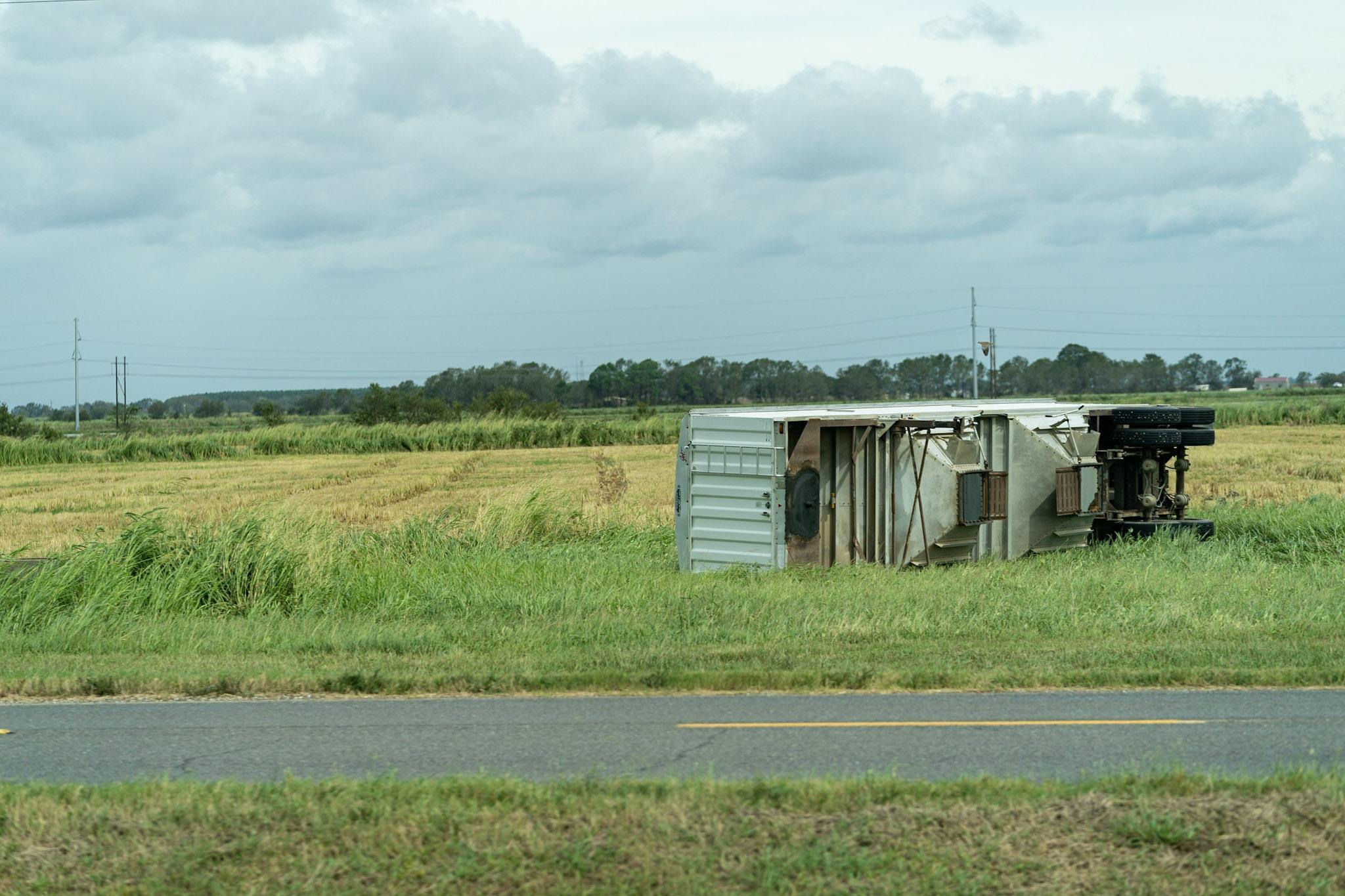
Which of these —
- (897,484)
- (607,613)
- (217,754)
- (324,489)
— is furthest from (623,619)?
(324,489)

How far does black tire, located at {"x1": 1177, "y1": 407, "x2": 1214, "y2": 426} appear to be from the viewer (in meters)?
17.5

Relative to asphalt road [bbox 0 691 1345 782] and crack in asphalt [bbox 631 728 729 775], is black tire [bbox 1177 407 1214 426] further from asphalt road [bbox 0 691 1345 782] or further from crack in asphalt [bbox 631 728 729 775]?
crack in asphalt [bbox 631 728 729 775]

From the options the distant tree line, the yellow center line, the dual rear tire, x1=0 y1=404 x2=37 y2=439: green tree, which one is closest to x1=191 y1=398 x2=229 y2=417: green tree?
the distant tree line

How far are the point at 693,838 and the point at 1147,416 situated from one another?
13897 mm

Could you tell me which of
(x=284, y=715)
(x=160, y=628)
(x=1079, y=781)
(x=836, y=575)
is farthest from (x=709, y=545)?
(x=1079, y=781)

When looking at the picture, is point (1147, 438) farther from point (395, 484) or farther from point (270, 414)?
point (270, 414)

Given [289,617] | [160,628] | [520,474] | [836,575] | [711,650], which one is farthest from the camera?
[520,474]

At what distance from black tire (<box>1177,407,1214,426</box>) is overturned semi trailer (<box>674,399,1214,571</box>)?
34mm

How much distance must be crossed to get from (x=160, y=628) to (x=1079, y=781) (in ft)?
29.7

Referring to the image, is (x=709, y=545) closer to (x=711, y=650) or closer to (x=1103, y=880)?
(x=711, y=650)

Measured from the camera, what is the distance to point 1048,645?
414 inches

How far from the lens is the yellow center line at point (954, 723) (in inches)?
309

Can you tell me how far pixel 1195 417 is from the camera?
1767 centimetres

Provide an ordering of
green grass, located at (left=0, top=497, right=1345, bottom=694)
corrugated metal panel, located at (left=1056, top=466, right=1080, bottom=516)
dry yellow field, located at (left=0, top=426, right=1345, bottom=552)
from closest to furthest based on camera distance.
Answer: green grass, located at (left=0, top=497, right=1345, bottom=694) < corrugated metal panel, located at (left=1056, top=466, right=1080, bottom=516) < dry yellow field, located at (left=0, top=426, right=1345, bottom=552)
